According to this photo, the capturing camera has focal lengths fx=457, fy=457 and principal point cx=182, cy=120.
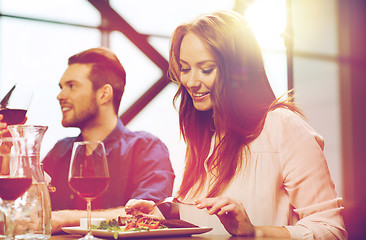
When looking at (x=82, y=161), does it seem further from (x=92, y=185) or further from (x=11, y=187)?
(x=11, y=187)

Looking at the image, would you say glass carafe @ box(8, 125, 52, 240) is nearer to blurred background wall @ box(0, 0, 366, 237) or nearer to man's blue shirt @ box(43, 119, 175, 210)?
blurred background wall @ box(0, 0, 366, 237)

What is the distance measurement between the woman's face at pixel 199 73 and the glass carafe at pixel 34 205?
857mm

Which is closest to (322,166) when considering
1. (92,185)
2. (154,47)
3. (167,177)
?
(92,185)

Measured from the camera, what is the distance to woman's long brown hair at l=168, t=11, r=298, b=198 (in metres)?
1.68

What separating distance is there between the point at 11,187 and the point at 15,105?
0.89 meters

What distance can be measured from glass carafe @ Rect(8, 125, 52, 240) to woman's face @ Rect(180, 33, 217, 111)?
857mm

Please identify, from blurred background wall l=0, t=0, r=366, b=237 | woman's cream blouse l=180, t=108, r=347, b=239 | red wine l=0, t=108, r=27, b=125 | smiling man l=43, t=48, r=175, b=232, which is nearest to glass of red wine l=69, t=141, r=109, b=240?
woman's cream blouse l=180, t=108, r=347, b=239

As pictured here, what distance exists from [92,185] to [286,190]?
0.80 m

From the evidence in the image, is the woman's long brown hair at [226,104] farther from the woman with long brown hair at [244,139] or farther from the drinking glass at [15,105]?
the drinking glass at [15,105]

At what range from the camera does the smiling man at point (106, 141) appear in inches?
98.7

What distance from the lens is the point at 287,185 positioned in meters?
1.53

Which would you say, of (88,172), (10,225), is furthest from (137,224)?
(10,225)

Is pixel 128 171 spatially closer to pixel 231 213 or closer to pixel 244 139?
pixel 244 139

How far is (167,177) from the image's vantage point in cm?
248
